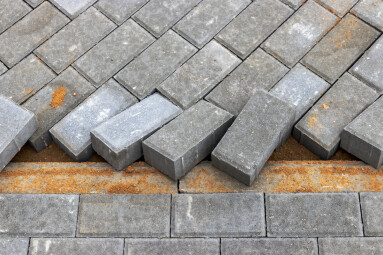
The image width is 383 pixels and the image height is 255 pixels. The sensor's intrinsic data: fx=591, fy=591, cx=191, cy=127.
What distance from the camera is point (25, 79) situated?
603 centimetres

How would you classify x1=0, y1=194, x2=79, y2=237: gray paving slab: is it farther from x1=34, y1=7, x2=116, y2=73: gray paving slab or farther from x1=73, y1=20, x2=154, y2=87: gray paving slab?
x1=34, y1=7, x2=116, y2=73: gray paving slab

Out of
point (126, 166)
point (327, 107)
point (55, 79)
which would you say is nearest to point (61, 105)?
point (55, 79)

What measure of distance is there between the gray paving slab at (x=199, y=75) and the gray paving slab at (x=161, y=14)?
51 cm

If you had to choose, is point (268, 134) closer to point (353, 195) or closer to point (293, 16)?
point (353, 195)

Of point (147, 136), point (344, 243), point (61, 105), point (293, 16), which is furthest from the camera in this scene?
point (293, 16)

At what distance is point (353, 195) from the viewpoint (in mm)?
5297

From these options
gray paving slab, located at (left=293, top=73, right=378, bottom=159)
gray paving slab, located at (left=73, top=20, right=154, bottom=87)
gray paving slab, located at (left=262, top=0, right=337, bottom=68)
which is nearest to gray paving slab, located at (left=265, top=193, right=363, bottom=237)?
gray paving slab, located at (left=293, top=73, right=378, bottom=159)

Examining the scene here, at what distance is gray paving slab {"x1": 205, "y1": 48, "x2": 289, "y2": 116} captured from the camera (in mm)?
5785

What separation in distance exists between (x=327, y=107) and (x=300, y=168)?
66cm

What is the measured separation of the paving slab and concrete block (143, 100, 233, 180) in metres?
0.30

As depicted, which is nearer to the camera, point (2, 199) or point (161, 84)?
point (2, 199)

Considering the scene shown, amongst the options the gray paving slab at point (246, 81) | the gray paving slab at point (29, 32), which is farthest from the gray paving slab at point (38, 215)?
the gray paving slab at point (246, 81)

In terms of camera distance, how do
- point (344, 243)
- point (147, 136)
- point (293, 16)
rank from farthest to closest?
point (293, 16) → point (147, 136) → point (344, 243)

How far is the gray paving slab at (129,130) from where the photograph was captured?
5.35 metres
